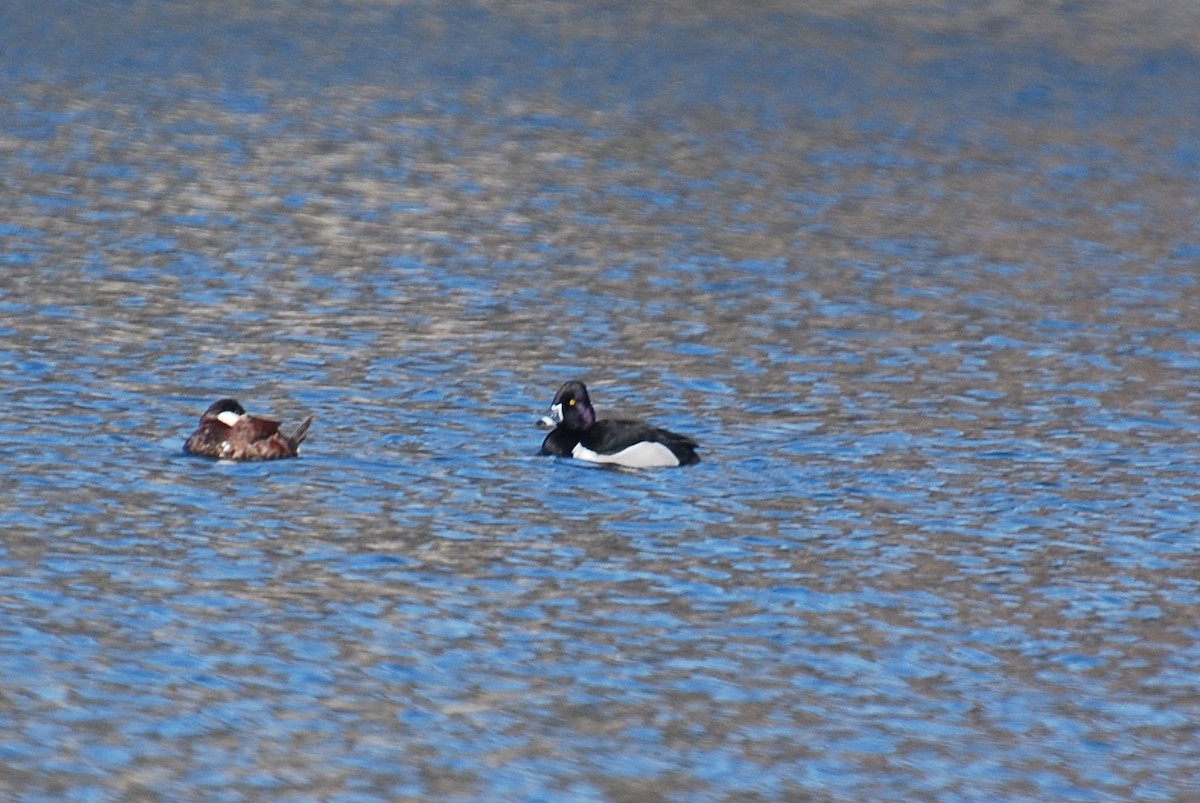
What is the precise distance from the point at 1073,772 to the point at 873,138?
2533cm

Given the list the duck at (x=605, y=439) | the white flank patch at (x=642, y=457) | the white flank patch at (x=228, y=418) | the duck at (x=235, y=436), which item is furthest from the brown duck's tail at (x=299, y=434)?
the white flank patch at (x=642, y=457)

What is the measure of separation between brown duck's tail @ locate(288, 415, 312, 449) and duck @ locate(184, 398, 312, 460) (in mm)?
116

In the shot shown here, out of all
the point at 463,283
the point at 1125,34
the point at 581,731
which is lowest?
the point at 581,731

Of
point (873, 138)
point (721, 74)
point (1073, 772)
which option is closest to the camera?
point (1073, 772)

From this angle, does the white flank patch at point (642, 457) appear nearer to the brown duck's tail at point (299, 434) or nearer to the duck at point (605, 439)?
the duck at point (605, 439)

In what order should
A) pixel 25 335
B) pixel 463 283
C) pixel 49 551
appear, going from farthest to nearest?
pixel 463 283 → pixel 25 335 → pixel 49 551

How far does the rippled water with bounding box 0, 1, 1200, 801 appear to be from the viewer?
34.7 feet

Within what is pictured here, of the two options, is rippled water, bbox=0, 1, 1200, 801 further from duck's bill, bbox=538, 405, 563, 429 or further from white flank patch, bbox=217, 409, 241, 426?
white flank patch, bbox=217, 409, 241, 426

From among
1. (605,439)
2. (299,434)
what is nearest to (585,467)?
(605,439)

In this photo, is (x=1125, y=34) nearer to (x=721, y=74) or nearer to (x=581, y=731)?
(x=721, y=74)

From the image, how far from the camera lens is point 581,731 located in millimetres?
10539

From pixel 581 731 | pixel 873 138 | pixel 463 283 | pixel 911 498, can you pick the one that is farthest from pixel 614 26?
pixel 581 731

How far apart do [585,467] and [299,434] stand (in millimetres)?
2236

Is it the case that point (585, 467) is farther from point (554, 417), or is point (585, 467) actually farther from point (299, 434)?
point (299, 434)
